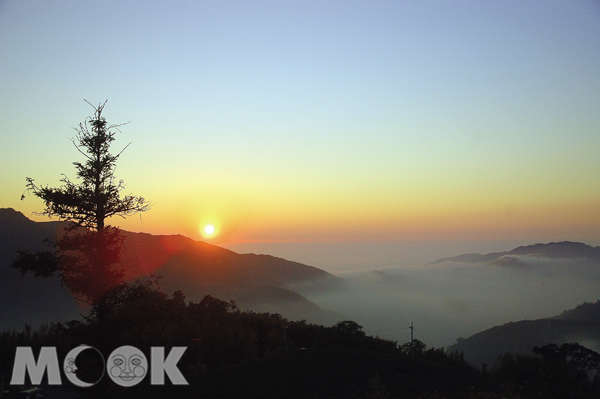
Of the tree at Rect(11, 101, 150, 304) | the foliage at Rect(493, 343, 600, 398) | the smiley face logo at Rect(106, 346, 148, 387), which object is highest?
the tree at Rect(11, 101, 150, 304)

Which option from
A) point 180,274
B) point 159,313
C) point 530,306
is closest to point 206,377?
point 159,313

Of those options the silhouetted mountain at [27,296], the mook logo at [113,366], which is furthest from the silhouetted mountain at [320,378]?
the silhouetted mountain at [27,296]

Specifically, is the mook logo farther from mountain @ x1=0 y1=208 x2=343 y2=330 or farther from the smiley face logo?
mountain @ x1=0 y1=208 x2=343 y2=330

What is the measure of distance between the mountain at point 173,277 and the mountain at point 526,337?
171 feet

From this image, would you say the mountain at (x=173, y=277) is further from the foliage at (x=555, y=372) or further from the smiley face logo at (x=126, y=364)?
the smiley face logo at (x=126, y=364)

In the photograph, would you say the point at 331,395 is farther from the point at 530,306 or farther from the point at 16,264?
the point at 530,306

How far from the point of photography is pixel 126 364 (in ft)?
47.0

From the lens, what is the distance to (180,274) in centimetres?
12988

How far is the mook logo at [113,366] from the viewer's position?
13.5 meters

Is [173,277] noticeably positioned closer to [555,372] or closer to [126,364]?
[126,364]

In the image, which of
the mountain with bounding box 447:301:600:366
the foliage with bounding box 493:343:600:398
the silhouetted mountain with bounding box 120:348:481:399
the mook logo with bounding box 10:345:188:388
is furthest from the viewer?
the mountain with bounding box 447:301:600:366

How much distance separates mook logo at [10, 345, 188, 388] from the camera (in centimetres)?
1352

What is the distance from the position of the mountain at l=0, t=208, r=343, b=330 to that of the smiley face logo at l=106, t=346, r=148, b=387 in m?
57.7

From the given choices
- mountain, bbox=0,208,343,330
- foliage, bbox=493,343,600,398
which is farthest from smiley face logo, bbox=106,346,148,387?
mountain, bbox=0,208,343,330
